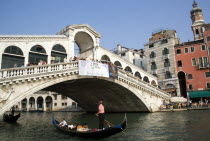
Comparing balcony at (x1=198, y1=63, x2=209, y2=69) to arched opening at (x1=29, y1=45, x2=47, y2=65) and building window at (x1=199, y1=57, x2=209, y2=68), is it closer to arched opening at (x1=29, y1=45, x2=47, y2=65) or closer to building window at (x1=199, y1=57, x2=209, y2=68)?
building window at (x1=199, y1=57, x2=209, y2=68)

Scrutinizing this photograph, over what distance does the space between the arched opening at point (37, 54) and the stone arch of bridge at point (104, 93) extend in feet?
9.73

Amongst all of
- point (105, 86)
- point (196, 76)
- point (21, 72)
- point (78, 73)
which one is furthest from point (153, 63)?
point (21, 72)

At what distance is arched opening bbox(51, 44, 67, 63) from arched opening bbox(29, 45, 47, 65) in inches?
36.1

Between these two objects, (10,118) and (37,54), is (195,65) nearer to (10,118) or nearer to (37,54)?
(37,54)

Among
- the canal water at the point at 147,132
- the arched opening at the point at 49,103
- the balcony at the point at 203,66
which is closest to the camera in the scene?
the canal water at the point at 147,132

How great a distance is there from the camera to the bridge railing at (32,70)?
45.9ft

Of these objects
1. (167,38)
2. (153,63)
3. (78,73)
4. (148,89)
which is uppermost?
(167,38)

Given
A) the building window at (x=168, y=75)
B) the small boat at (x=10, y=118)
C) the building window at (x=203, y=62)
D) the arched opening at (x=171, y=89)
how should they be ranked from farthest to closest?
the building window at (x=168, y=75) < the arched opening at (x=171, y=89) < the building window at (x=203, y=62) < the small boat at (x=10, y=118)

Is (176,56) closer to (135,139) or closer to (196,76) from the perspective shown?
(196,76)

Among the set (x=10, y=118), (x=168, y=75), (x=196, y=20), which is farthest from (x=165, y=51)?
(x=10, y=118)

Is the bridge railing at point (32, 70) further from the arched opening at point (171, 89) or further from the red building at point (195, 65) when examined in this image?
the red building at point (195, 65)

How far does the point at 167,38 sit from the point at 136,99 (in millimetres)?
15112

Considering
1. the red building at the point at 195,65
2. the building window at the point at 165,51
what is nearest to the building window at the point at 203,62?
the red building at the point at 195,65

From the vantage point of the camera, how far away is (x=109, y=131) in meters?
8.98
